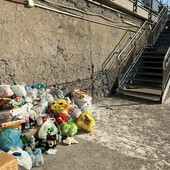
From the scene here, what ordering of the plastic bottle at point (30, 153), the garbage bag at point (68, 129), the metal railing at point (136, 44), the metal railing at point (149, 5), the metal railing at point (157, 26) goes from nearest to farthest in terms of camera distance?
the plastic bottle at point (30, 153) < the garbage bag at point (68, 129) < the metal railing at point (136, 44) < the metal railing at point (149, 5) < the metal railing at point (157, 26)

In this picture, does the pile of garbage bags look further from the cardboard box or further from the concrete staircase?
the concrete staircase

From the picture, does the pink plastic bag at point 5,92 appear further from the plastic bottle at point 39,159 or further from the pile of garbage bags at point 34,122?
the plastic bottle at point 39,159

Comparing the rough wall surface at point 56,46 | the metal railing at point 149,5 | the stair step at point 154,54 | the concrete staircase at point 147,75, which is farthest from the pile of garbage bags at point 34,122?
the metal railing at point 149,5

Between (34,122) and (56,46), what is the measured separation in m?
1.87

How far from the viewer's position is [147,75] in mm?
7449

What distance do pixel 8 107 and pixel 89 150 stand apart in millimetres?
1272

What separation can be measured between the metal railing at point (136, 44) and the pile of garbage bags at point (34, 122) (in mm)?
3305

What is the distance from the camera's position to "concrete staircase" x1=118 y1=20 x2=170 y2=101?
21.1 ft

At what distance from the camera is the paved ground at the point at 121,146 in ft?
8.97

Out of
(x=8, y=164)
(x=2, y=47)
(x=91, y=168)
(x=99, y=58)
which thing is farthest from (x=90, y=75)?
(x=8, y=164)

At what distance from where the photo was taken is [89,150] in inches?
122

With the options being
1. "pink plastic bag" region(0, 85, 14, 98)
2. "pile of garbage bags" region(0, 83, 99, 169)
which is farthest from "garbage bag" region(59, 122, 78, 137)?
"pink plastic bag" region(0, 85, 14, 98)

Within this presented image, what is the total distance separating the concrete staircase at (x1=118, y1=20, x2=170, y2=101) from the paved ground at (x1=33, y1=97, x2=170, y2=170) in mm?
1455

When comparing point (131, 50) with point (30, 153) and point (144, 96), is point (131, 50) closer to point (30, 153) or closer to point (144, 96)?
point (144, 96)
